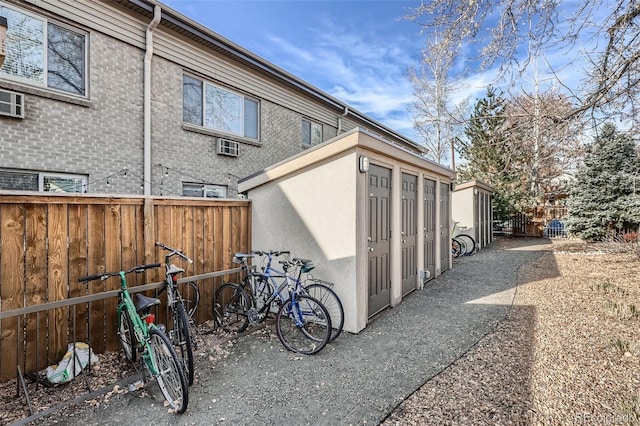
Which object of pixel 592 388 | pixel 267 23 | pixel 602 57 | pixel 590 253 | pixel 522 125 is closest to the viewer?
pixel 592 388

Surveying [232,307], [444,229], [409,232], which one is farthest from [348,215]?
[444,229]

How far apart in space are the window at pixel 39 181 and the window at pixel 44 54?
1.39 meters

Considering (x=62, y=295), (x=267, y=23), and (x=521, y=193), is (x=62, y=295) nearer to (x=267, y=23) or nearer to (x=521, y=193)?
(x=267, y=23)

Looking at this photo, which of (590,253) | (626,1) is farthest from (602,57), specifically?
(590,253)

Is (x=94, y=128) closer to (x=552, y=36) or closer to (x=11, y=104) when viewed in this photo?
(x=11, y=104)

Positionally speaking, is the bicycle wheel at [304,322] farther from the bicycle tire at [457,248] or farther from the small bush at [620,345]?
the bicycle tire at [457,248]

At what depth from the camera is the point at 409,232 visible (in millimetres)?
6145

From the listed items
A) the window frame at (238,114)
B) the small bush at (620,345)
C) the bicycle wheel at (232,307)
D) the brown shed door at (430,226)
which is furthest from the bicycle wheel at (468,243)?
the bicycle wheel at (232,307)

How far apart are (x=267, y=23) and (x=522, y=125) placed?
6.41 m

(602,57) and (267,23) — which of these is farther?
(267,23)

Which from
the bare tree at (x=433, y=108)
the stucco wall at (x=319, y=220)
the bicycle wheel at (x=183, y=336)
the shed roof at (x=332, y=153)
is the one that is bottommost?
the bicycle wheel at (x=183, y=336)

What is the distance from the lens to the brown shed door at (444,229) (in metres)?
8.09

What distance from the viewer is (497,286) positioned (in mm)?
6883

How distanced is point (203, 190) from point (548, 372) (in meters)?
6.81
